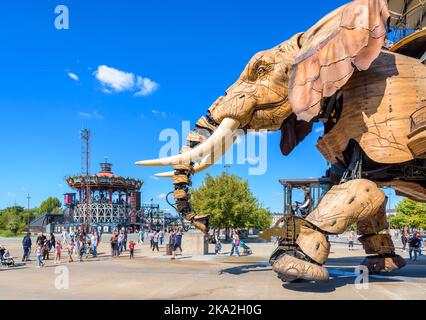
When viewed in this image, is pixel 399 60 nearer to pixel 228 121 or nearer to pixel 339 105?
pixel 339 105

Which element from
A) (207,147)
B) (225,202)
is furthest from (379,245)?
(225,202)

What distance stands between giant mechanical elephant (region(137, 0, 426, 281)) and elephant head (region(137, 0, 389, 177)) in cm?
2

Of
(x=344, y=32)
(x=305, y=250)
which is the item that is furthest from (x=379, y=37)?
(x=305, y=250)

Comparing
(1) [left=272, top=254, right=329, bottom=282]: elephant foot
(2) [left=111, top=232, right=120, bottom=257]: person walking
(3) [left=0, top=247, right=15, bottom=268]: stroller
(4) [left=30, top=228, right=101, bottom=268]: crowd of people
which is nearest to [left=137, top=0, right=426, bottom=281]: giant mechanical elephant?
(1) [left=272, top=254, right=329, bottom=282]: elephant foot

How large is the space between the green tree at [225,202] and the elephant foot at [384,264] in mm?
19801

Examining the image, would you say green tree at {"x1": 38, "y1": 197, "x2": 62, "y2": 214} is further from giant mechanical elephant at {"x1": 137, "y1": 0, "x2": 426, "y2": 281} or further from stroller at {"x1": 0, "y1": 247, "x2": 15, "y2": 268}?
giant mechanical elephant at {"x1": 137, "y1": 0, "x2": 426, "y2": 281}

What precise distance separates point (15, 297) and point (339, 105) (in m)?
7.61

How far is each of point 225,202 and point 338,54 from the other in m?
23.2

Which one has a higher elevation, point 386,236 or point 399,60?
point 399,60

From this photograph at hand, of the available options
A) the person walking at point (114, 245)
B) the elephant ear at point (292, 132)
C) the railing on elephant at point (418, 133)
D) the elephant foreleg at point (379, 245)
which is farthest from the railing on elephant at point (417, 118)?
the person walking at point (114, 245)

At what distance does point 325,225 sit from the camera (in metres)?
7.52

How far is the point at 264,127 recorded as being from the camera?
9289 mm

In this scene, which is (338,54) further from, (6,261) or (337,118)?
(6,261)

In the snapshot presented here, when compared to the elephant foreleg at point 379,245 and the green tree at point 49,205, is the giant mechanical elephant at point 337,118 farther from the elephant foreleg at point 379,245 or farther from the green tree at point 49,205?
the green tree at point 49,205
